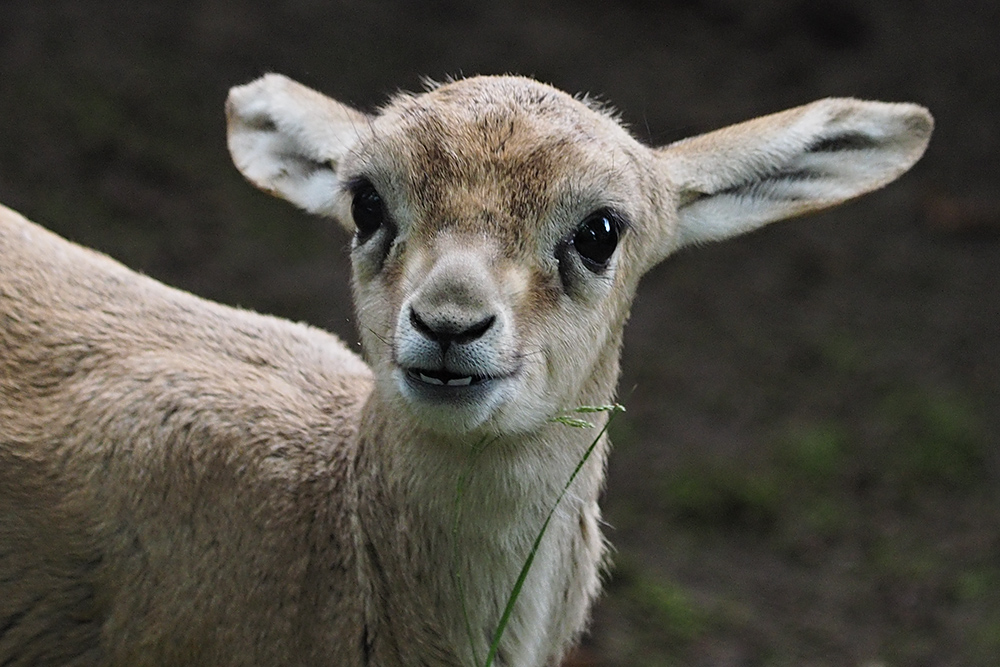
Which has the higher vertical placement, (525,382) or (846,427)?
(846,427)

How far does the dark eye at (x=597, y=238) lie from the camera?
3.95 m

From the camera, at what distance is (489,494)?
3973 millimetres

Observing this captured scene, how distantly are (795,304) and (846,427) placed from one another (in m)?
1.39

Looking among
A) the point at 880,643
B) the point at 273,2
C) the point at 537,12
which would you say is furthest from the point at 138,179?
the point at 880,643

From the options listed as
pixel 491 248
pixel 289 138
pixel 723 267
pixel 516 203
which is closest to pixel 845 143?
pixel 516 203

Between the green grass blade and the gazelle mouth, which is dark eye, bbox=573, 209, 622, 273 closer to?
the green grass blade

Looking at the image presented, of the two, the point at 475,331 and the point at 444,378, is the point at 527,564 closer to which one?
the point at 444,378

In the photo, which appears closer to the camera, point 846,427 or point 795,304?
point 846,427

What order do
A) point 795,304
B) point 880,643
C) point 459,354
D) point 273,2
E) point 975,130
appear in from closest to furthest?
1. point 459,354
2. point 880,643
3. point 795,304
4. point 975,130
5. point 273,2

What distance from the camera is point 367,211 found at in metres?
4.07

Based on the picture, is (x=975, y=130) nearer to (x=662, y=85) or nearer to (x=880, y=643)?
(x=662, y=85)

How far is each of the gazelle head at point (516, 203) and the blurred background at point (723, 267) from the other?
2.37 meters

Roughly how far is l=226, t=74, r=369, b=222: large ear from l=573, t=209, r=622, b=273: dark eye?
1176mm

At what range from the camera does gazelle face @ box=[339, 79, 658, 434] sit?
3.54 metres
